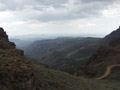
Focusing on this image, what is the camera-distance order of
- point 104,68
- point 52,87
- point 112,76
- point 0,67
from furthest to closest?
point 104,68 < point 112,76 < point 52,87 < point 0,67

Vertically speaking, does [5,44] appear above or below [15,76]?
above

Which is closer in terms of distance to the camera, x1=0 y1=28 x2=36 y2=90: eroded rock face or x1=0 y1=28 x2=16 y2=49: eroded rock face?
x1=0 y1=28 x2=36 y2=90: eroded rock face

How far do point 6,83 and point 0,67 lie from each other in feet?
7.74

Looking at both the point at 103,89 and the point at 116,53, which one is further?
the point at 116,53

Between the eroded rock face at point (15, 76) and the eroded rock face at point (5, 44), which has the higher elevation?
the eroded rock face at point (5, 44)

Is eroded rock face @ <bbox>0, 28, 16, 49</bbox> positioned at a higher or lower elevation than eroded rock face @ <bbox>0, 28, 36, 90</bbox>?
higher

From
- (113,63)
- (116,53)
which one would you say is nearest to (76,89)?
(113,63)

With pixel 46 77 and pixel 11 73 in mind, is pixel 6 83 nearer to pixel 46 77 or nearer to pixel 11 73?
pixel 11 73

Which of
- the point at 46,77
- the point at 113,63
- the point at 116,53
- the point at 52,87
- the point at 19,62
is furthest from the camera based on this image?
the point at 116,53

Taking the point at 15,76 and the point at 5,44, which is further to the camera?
the point at 5,44

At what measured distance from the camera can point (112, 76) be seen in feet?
186

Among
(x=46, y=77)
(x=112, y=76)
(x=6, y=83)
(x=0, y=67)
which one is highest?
(x=0, y=67)

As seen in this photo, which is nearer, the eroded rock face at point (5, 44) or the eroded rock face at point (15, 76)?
the eroded rock face at point (15, 76)

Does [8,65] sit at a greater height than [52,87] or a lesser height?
greater
